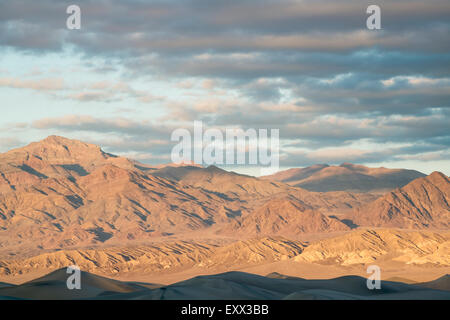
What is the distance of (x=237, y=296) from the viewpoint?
105875 millimetres

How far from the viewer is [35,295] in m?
112

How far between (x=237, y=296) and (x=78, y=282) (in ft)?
96.1

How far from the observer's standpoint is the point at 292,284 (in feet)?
466
